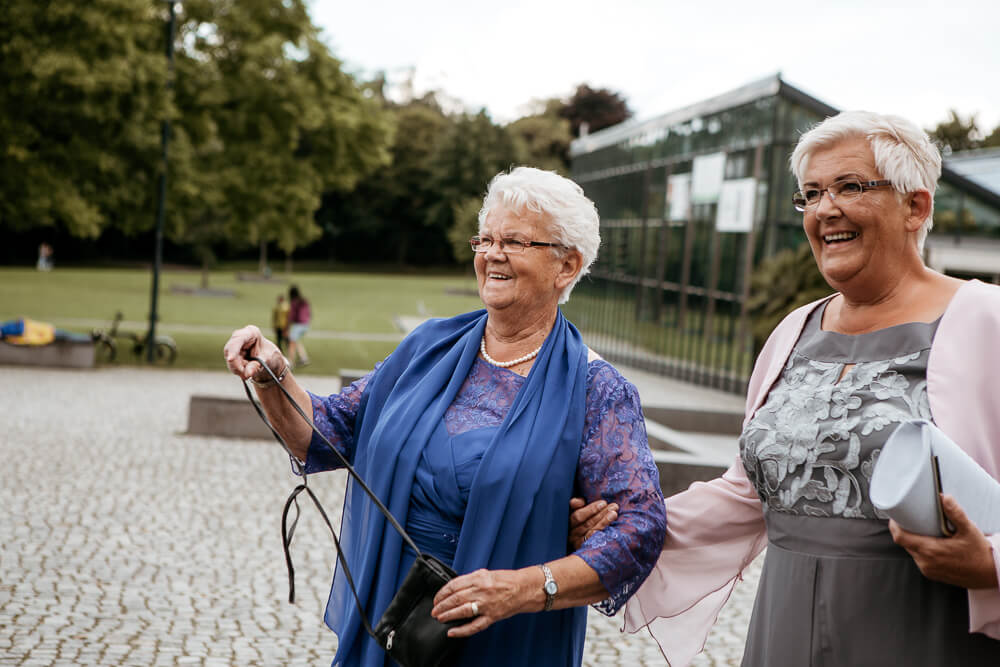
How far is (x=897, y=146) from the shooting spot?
2451mm

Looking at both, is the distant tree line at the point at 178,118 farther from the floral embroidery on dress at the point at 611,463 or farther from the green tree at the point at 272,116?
the floral embroidery on dress at the point at 611,463

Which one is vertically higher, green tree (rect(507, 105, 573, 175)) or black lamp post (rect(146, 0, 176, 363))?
green tree (rect(507, 105, 573, 175))

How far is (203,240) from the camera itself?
53.1 metres

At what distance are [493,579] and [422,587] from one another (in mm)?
Result: 187

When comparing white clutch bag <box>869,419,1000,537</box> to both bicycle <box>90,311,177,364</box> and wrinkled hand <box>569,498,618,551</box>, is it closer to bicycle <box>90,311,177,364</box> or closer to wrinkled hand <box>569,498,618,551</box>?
wrinkled hand <box>569,498,618,551</box>

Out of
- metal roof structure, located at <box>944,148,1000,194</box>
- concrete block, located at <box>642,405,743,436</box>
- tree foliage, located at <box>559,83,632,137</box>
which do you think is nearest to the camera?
concrete block, located at <box>642,405,743,436</box>

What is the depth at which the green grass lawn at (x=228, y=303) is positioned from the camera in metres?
25.3

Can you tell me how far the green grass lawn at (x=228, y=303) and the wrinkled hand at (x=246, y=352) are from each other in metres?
18.0

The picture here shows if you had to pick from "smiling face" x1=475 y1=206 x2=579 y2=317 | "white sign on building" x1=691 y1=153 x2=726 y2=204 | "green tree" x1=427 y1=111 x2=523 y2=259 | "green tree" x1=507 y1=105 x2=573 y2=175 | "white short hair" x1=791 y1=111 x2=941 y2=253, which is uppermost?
"green tree" x1=507 y1=105 x2=573 y2=175

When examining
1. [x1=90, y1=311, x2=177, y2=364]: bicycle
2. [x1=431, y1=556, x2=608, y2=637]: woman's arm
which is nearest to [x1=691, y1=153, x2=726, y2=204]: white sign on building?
[x1=90, y1=311, x2=177, y2=364]: bicycle

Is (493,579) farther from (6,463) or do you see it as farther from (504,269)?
(6,463)

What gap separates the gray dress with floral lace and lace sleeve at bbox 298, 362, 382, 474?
1.17 m

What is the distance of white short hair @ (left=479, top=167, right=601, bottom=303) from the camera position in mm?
2766

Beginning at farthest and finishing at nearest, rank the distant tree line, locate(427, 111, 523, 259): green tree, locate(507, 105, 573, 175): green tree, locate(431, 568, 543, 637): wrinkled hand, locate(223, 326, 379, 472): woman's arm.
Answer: locate(507, 105, 573, 175): green tree
locate(427, 111, 523, 259): green tree
the distant tree line
locate(223, 326, 379, 472): woman's arm
locate(431, 568, 543, 637): wrinkled hand
